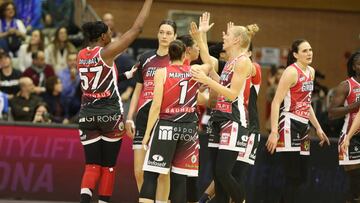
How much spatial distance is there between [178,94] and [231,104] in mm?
776

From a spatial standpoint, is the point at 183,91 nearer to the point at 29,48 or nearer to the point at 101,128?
the point at 101,128

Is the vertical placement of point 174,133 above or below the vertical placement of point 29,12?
below

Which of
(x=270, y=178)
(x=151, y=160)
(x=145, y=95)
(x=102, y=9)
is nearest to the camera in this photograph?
(x=151, y=160)

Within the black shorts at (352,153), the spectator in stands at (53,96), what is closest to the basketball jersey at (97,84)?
the black shorts at (352,153)

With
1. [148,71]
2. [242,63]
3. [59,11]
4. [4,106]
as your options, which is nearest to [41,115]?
[4,106]

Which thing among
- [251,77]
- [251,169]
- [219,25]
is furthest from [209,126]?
[219,25]

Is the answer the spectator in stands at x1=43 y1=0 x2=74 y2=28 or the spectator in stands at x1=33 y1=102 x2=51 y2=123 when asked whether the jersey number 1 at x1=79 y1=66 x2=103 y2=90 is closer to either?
the spectator in stands at x1=33 y1=102 x2=51 y2=123

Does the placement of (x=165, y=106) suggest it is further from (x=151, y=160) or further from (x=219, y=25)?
(x=219, y=25)

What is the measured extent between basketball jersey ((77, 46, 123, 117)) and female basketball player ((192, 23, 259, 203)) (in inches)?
→ 47.3

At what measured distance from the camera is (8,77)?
1534cm

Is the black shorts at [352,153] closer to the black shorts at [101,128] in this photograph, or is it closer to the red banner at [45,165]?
the black shorts at [101,128]

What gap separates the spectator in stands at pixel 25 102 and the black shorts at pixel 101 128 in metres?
4.25

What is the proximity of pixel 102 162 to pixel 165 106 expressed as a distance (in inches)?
49.3

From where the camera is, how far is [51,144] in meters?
13.0
